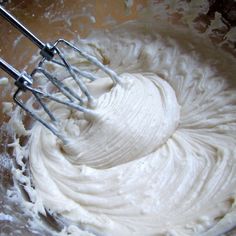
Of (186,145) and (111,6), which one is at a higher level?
(111,6)

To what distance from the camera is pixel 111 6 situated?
68.2 inches

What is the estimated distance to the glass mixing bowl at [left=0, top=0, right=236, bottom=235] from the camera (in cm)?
153

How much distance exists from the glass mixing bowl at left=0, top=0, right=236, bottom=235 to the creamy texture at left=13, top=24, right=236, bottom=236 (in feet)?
0.28

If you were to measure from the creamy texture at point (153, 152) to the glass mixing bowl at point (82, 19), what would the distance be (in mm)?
85

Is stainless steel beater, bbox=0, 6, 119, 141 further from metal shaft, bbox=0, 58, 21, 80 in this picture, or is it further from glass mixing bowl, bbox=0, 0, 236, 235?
glass mixing bowl, bbox=0, 0, 236, 235

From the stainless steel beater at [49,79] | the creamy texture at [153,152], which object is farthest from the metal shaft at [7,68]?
the creamy texture at [153,152]

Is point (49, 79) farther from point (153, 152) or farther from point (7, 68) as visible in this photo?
point (153, 152)

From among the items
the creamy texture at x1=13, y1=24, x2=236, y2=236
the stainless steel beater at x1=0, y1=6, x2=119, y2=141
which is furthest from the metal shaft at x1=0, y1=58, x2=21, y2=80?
the creamy texture at x1=13, y1=24, x2=236, y2=236

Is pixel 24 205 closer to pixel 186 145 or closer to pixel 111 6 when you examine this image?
pixel 186 145

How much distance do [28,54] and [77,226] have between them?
2.71ft

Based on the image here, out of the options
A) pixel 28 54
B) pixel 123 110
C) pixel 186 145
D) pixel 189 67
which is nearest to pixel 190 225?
pixel 186 145

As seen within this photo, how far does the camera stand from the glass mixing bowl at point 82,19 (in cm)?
153

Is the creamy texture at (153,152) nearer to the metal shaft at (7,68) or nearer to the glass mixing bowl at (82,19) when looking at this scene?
the glass mixing bowl at (82,19)

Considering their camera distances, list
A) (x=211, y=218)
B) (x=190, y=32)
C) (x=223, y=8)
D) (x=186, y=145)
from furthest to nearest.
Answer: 1. (x=190, y=32)
2. (x=223, y=8)
3. (x=186, y=145)
4. (x=211, y=218)
